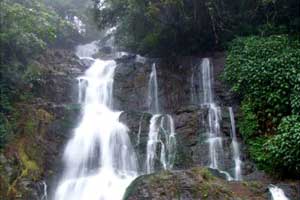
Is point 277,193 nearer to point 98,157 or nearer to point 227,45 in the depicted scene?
point 98,157

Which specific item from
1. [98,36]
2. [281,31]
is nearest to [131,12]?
[281,31]

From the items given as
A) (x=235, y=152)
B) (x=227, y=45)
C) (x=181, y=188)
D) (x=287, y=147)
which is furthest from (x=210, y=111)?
(x=181, y=188)

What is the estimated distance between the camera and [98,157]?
11.2 m

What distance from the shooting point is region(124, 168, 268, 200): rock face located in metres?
7.82

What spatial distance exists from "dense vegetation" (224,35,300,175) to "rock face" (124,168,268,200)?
2159mm

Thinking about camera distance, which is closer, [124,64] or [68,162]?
[68,162]

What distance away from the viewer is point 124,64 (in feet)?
50.7

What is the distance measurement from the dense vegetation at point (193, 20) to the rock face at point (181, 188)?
23.1 ft

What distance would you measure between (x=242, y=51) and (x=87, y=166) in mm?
6259

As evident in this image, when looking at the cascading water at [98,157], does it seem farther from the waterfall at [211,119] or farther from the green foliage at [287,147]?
the green foliage at [287,147]

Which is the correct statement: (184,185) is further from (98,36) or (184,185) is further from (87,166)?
(98,36)

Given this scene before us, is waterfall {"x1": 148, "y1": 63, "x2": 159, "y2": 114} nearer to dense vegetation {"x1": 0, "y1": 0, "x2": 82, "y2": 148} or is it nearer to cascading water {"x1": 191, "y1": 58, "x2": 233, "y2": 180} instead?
cascading water {"x1": 191, "y1": 58, "x2": 233, "y2": 180}

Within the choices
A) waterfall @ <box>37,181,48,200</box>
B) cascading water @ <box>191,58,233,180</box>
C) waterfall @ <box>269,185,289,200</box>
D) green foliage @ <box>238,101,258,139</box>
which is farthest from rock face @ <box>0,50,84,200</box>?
waterfall @ <box>269,185,289,200</box>

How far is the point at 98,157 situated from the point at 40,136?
1814mm
